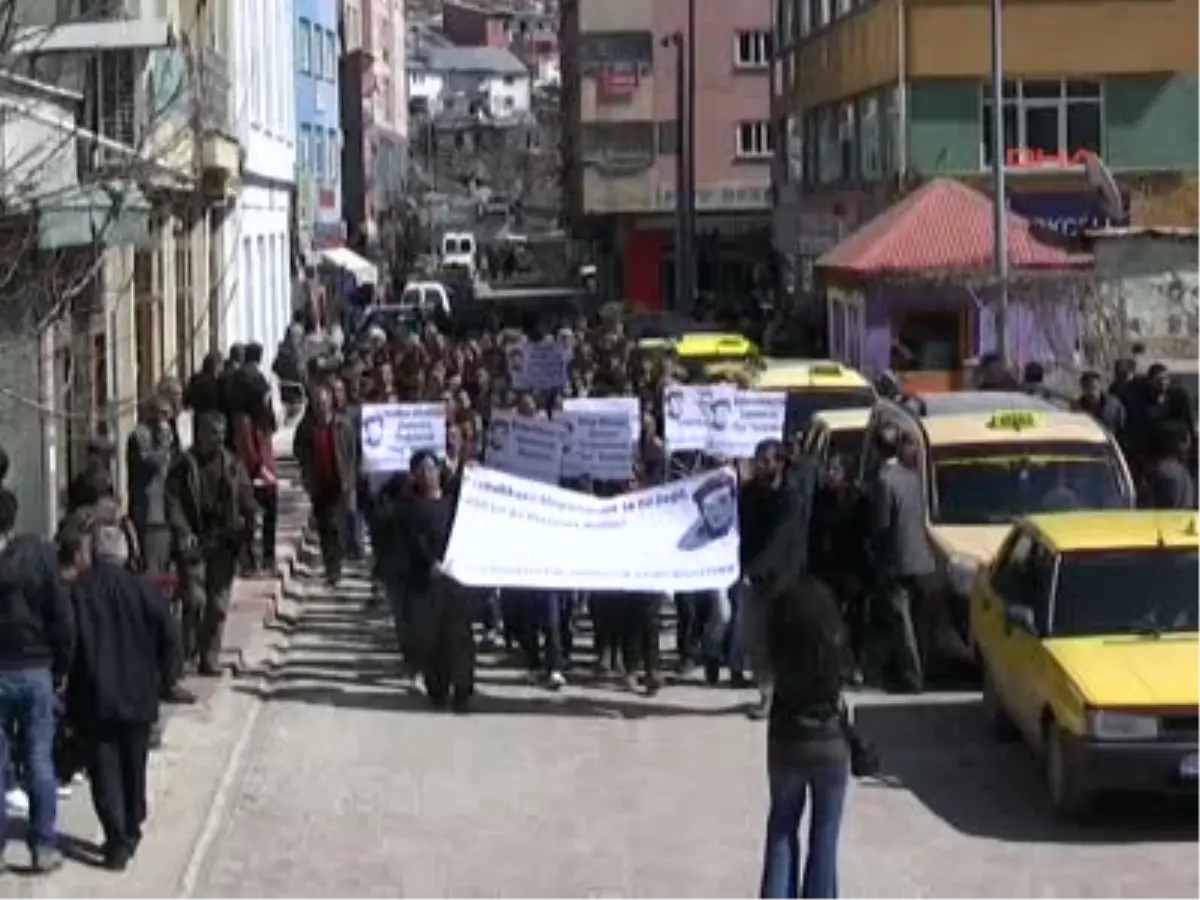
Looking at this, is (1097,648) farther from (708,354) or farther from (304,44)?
(304,44)

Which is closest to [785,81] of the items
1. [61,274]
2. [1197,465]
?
[1197,465]

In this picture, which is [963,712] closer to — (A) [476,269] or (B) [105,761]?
(B) [105,761]

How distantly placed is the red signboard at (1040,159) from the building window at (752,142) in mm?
39998

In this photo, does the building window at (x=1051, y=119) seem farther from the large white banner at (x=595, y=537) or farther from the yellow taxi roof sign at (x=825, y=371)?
the large white banner at (x=595, y=537)

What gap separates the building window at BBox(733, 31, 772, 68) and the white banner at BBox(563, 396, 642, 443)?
64.4 metres

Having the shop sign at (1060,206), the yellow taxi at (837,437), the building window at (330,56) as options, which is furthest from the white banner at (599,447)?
the building window at (330,56)

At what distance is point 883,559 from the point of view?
1953cm

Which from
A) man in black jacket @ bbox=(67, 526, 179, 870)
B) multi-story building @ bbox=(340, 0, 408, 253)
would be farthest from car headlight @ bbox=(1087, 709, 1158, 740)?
multi-story building @ bbox=(340, 0, 408, 253)

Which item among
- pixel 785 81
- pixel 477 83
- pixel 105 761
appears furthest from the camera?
pixel 477 83

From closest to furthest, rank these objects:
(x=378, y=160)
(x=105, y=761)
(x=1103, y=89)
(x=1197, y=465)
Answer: (x=105, y=761), (x=1197, y=465), (x=1103, y=89), (x=378, y=160)

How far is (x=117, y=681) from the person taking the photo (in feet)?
43.9

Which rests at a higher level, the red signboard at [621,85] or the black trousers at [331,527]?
the red signboard at [621,85]

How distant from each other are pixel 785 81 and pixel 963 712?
5602 cm

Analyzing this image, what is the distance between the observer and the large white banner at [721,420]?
2347 centimetres
